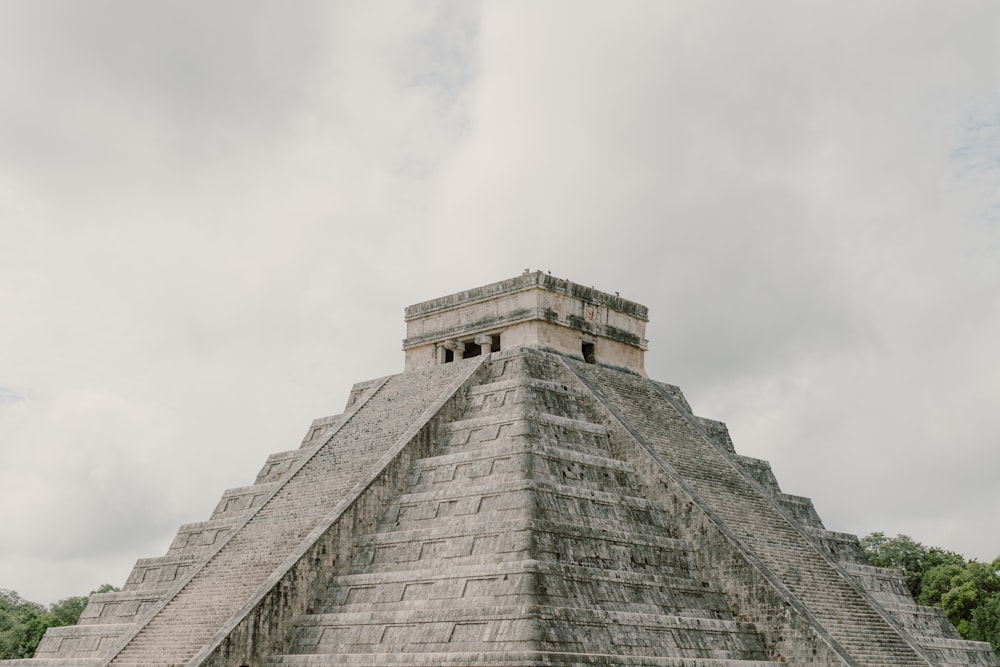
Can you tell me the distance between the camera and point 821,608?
650 inches

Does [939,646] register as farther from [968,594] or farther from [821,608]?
[968,594]

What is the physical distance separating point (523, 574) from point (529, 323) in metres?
7.92

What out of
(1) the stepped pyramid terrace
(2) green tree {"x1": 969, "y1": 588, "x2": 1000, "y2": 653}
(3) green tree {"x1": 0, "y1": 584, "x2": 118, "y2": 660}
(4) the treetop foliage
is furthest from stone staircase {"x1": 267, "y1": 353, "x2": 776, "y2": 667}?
(3) green tree {"x1": 0, "y1": 584, "x2": 118, "y2": 660}

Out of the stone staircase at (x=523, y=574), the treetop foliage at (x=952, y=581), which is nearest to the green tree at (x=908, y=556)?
the treetop foliage at (x=952, y=581)

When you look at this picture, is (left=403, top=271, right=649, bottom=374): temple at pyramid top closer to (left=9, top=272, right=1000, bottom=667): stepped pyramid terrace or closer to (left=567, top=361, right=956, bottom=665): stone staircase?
(left=9, top=272, right=1000, bottom=667): stepped pyramid terrace

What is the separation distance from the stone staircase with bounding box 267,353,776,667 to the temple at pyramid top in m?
3.06

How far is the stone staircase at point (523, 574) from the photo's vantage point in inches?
537

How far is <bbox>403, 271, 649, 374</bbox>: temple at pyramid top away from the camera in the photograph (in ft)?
69.3

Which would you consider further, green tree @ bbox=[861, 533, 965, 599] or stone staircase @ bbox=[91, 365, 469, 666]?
green tree @ bbox=[861, 533, 965, 599]

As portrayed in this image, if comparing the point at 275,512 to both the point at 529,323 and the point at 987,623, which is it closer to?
the point at 529,323

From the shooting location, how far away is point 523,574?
13812 mm

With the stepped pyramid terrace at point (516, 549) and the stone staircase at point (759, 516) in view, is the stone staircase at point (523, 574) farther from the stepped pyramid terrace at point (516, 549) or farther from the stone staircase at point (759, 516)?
the stone staircase at point (759, 516)

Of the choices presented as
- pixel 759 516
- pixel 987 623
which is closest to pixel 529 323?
pixel 759 516

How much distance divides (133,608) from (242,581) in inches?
168
